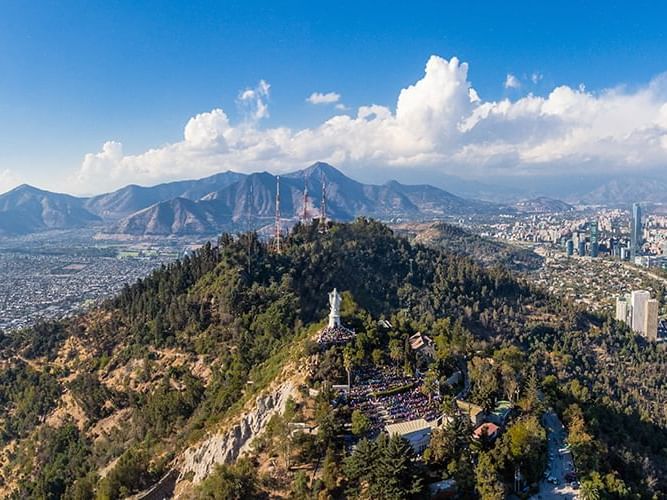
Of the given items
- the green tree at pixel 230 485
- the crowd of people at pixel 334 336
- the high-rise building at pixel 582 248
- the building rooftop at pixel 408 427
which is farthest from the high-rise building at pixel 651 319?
the high-rise building at pixel 582 248

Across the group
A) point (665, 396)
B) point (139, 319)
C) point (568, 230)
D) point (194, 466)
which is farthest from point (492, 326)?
point (568, 230)

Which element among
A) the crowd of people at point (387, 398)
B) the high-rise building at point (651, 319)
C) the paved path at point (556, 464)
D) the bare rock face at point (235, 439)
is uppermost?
the crowd of people at point (387, 398)

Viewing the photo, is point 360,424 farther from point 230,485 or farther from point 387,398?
point 230,485

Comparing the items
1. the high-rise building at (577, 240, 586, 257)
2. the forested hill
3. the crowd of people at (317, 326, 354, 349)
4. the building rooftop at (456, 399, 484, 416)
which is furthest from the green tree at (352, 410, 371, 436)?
the high-rise building at (577, 240, 586, 257)

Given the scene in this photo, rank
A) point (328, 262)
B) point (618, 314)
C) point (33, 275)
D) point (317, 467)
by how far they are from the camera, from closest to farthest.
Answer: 1. point (317, 467)
2. point (328, 262)
3. point (618, 314)
4. point (33, 275)

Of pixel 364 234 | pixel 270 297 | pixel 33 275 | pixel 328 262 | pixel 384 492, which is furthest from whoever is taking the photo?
pixel 33 275

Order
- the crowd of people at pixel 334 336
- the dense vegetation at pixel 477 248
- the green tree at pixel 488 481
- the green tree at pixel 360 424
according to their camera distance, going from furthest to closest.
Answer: the dense vegetation at pixel 477 248 → the crowd of people at pixel 334 336 → the green tree at pixel 360 424 → the green tree at pixel 488 481

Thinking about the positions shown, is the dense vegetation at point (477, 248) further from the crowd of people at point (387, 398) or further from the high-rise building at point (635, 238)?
the crowd of people at point (387, 398)

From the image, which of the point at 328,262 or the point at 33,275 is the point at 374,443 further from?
the point at 33,275
